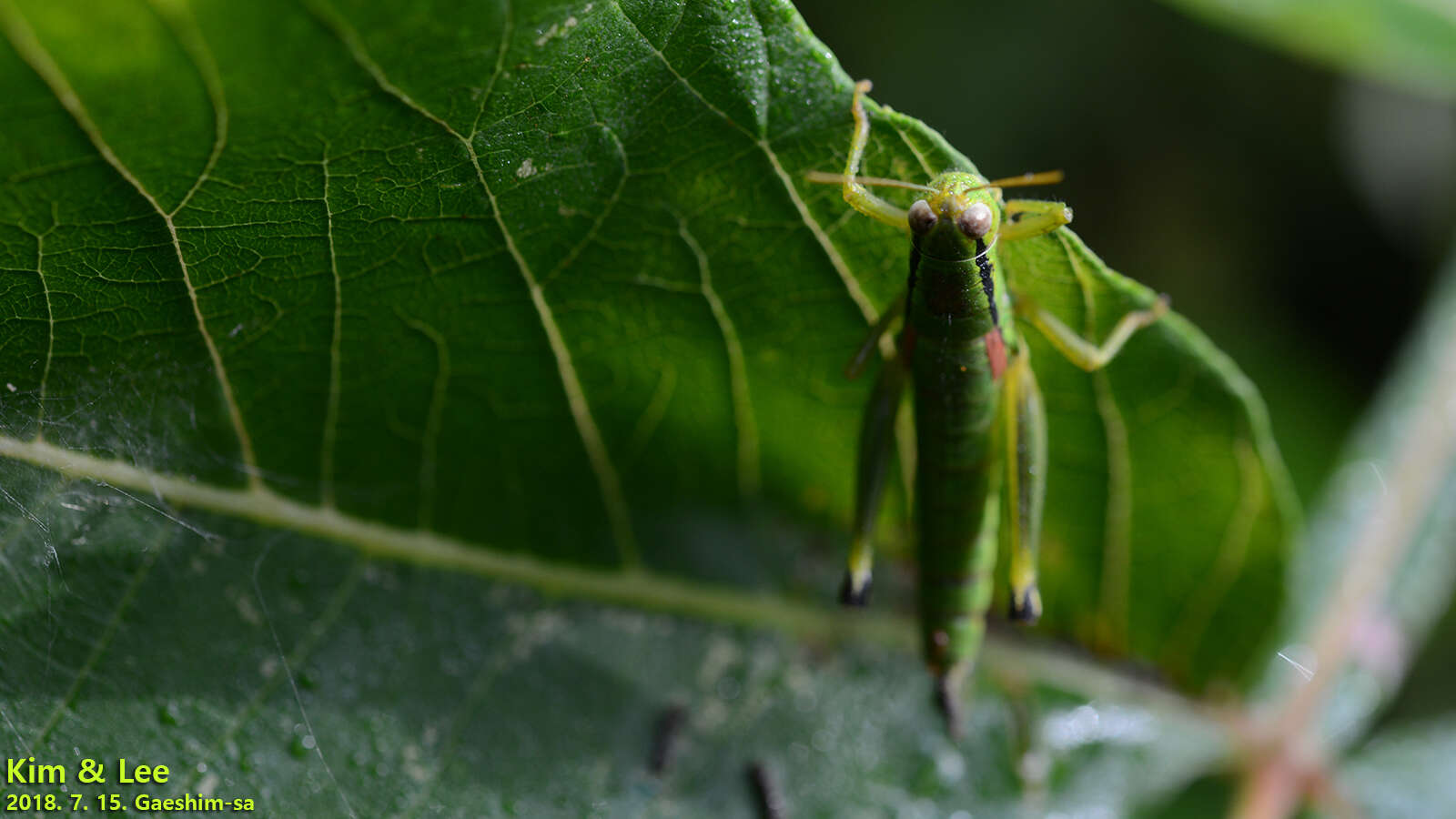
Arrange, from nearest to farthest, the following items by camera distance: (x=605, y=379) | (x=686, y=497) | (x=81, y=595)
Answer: (x=81, y=595)
(x=605, y=379)
(x=686, y=497)

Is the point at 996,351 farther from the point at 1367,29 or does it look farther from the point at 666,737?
the point at 1367,29

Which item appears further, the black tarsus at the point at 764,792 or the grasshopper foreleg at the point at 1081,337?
the black tarsus at the point at 764,792

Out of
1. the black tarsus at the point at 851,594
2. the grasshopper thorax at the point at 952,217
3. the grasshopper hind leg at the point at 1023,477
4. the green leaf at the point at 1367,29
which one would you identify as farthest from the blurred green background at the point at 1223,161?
the black tarsus at the point at 851,594

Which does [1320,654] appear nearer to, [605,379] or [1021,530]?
[1021,530]

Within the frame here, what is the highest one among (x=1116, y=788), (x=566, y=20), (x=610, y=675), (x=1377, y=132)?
(x=566, y=20)

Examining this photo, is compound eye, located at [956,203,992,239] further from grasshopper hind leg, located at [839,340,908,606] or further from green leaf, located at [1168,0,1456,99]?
green leaf, located at [1168,0,1456,99]

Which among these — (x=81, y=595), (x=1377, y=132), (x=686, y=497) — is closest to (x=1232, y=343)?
A: (x=1377, y=132)

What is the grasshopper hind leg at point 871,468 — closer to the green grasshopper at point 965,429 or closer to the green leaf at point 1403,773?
the green grasshopper at point 965,429
